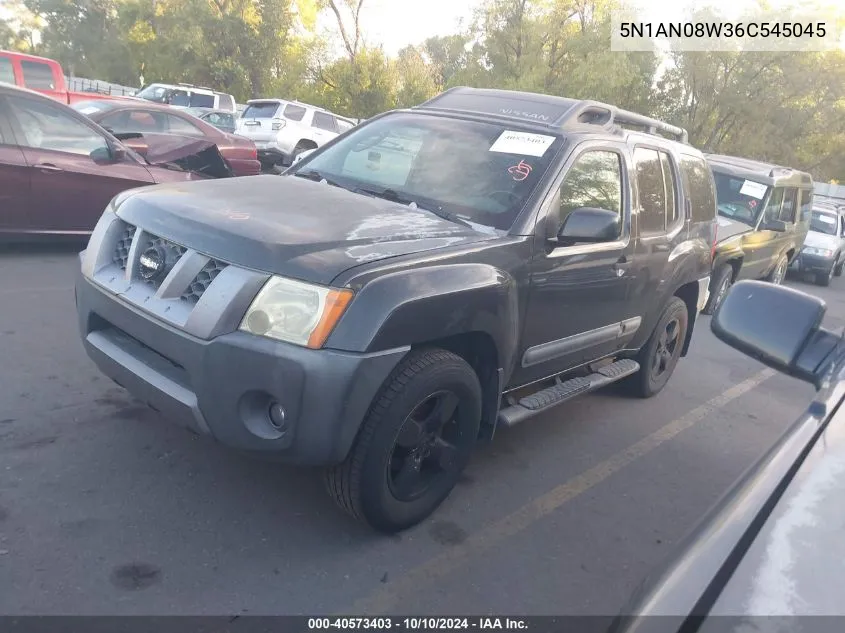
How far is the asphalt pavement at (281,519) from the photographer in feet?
9.35

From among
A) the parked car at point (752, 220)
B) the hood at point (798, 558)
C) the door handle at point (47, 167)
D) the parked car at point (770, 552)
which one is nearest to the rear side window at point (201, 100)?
the parked car at point (752, 220)

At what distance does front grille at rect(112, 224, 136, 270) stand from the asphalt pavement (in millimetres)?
958

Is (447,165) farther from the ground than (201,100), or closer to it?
closer to it

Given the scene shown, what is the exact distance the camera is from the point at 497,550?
3387mm

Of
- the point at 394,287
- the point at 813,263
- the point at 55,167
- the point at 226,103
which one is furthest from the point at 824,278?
the point at 226,103

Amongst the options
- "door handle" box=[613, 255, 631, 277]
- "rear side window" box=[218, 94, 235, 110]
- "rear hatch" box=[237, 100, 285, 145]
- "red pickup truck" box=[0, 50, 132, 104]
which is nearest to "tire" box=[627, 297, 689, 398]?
"door handle" box=[613, 255, 631, 277]

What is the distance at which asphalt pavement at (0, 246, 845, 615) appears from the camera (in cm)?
285

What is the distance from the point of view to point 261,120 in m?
18.7

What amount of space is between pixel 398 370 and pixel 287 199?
1123 mm

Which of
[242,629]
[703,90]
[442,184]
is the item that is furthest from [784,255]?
[703,90]

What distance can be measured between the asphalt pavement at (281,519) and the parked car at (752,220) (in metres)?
4.39

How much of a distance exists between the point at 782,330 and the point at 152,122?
10.9 metres

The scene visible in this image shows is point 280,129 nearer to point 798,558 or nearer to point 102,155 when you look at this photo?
point 102,155

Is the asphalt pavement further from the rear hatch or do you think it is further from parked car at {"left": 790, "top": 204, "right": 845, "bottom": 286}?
the rear hatch
